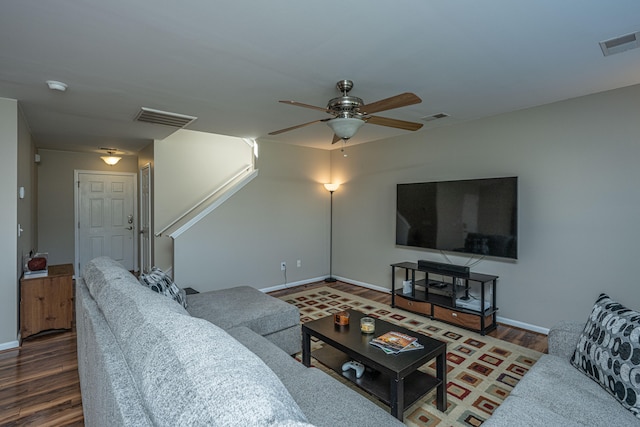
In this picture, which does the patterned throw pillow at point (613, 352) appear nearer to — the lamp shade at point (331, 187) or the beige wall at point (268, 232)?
the beige wall at point (268, 232)

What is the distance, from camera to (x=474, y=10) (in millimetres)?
1740

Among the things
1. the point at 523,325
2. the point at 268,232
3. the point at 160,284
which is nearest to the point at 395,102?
the point at 160,284

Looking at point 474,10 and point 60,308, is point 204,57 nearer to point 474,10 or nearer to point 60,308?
point 474,10

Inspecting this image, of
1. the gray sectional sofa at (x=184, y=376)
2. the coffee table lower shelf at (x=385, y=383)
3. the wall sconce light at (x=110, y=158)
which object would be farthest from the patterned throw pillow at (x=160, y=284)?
the wall sconce light at (x=110, y=158)

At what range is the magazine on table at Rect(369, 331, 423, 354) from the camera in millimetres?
2053

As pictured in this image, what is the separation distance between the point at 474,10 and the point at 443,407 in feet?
7.81

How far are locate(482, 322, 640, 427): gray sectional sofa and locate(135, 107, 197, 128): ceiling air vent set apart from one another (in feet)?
12.4

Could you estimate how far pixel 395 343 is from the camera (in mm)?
2135

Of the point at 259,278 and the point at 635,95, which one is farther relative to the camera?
the point at 259,278

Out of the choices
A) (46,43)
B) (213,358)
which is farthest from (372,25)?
(46,43)

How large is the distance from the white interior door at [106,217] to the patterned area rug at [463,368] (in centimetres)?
424

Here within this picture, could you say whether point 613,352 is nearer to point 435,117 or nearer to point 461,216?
point 461,216

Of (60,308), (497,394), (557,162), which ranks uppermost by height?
(557,162)

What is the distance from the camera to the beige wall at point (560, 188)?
115 inches
